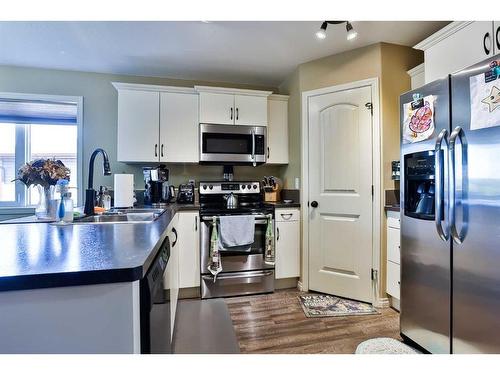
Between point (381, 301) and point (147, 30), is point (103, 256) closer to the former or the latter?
point (147, 30)

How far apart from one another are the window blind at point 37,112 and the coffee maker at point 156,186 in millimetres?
1054

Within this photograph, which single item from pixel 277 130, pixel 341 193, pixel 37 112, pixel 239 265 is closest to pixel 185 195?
pixel 239 265

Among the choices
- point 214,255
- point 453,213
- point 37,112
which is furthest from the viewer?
point 37,112

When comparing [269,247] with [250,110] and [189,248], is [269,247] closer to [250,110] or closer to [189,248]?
[189,248]

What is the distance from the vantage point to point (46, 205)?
1576mm

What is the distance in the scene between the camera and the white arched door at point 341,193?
243cm

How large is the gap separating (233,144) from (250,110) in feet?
1.42

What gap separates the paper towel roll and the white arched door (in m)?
1.71

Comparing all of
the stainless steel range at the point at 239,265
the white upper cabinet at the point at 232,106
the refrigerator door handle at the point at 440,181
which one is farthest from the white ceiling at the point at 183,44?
the stainless steel range at the point at 239,265

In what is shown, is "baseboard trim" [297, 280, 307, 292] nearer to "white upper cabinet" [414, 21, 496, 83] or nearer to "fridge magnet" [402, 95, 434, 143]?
"fridge magnet" [402, 95, 434, 143]

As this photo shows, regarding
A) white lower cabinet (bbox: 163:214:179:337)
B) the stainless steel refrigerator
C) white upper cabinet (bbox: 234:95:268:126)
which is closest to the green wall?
white upper cabinet (bbox: 234:95:268:126)

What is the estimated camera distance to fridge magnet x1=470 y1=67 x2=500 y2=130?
1218 mm

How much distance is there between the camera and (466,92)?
1364 millimetres

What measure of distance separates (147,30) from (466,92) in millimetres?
2263
